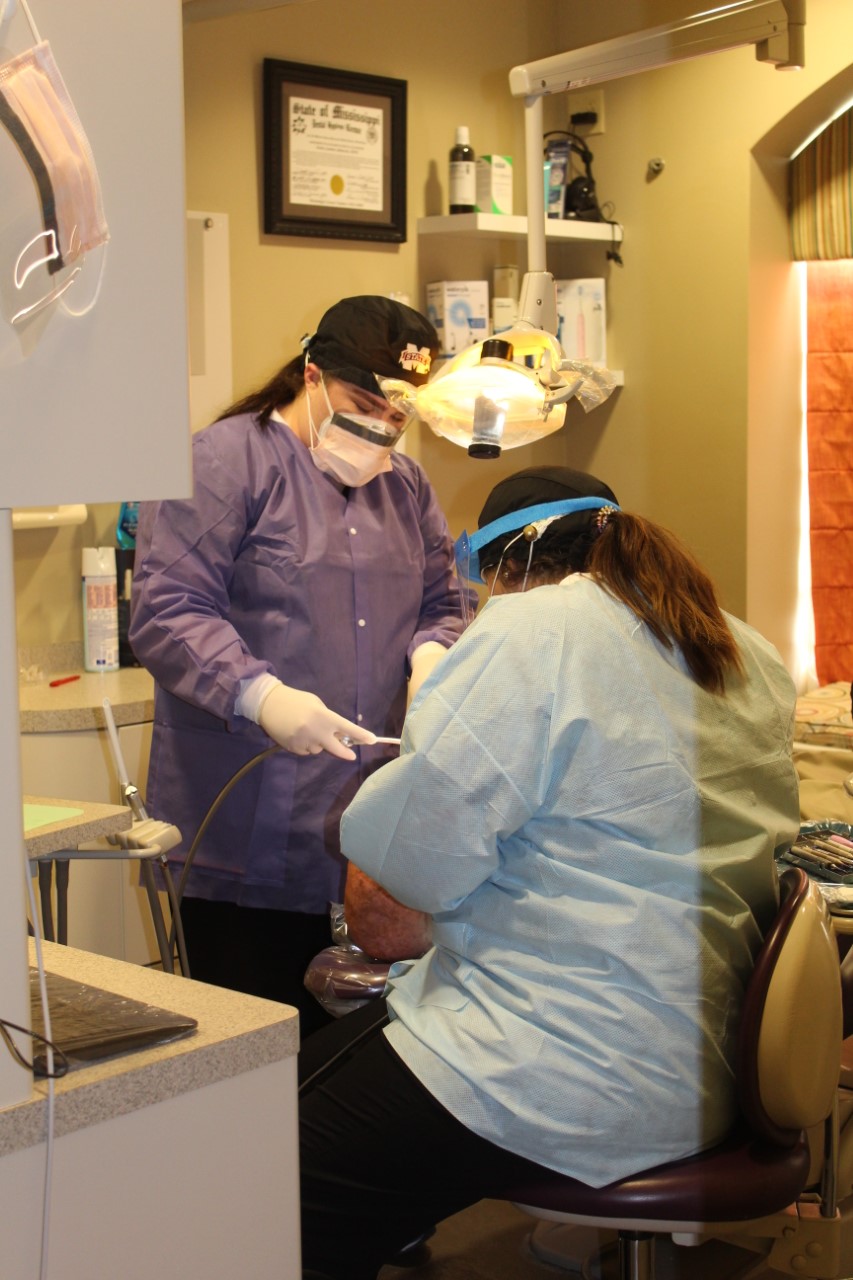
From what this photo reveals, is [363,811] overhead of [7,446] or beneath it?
beneath

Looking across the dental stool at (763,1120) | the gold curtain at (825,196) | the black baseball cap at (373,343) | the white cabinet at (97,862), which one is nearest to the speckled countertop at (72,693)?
the white cabinet at (97,862)

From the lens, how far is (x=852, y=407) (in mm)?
2375

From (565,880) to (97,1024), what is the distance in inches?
18.3

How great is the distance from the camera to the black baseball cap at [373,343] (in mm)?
1803

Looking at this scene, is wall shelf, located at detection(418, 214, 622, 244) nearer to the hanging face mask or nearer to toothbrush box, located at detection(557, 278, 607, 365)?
toothbrush box, located at detection(557, 278, 607, 365)

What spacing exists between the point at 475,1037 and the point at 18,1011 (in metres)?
0.50

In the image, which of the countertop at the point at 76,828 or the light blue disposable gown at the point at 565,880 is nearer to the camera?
the countertop at the point at 76,828

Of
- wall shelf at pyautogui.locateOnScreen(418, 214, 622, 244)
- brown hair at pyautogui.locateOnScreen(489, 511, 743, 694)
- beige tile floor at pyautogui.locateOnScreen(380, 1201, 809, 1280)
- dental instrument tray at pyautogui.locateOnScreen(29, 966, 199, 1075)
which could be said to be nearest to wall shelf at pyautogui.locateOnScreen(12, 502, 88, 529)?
wall shelf at pyautogui.locateOnScreen(418, 214, 622, 244)

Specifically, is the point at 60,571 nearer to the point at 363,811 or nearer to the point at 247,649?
the point at 247,649

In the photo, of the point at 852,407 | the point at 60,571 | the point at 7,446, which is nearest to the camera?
the point at 7,446

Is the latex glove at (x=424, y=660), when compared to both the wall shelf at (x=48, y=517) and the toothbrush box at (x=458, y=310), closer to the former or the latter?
the wall shelf at (x=48, y=517)

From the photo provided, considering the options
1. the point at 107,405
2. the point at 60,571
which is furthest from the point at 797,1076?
the point at 60,571

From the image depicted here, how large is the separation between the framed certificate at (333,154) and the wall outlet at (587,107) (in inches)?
14.6

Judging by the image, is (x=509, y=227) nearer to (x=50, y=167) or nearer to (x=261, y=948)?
(x=261, y=948)
